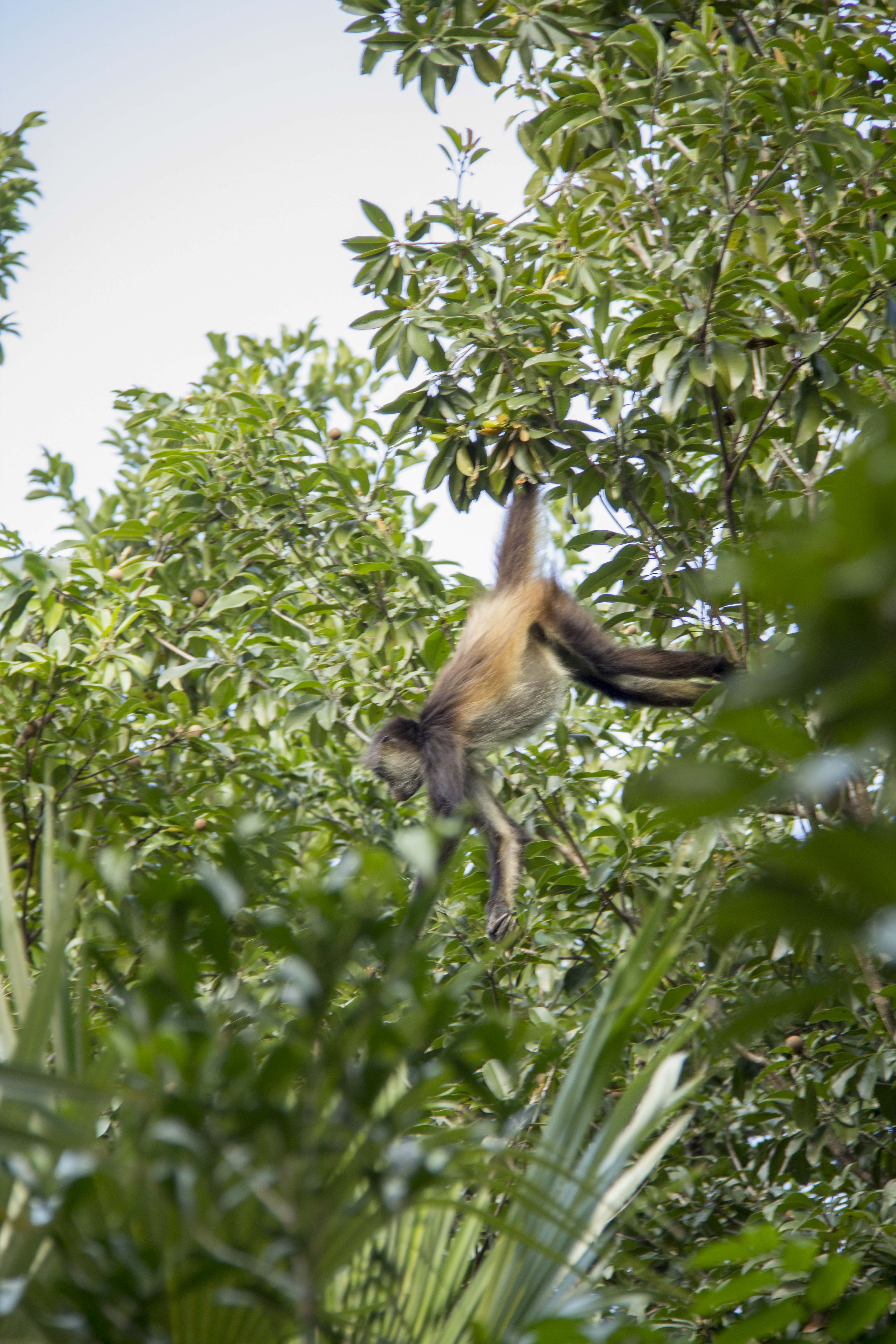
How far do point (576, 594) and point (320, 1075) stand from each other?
2.77 m

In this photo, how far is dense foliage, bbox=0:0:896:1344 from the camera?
0.74 meters

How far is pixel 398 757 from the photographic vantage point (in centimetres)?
427

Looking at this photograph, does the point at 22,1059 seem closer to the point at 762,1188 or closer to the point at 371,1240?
the point at 371,1240

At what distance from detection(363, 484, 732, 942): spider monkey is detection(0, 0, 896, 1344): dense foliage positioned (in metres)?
0.18

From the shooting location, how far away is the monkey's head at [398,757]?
423 centimetres

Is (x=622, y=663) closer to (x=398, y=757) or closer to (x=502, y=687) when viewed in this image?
(x=502, y=687)

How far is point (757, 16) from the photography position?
11.2 feet

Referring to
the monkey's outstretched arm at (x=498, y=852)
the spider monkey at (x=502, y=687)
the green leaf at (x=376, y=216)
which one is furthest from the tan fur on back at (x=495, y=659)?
the green leaf at (x=376, y=216)

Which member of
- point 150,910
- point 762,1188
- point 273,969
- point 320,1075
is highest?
point 273,969

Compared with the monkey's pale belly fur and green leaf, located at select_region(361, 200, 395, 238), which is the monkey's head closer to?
the monkey's pale belly fur

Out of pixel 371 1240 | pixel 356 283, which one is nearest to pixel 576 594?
pixel 356 283

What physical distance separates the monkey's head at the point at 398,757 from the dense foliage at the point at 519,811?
14 centimetres

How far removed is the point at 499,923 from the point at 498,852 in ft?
1.62

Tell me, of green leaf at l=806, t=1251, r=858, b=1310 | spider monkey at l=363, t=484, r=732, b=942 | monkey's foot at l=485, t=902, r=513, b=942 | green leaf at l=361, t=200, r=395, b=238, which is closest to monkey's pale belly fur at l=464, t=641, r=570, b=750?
spider monkey at l=363, t=484, r=732, b=942
